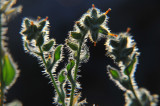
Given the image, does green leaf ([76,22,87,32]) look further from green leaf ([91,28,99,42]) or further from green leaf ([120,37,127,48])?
green leaf ([120,37,127,48])

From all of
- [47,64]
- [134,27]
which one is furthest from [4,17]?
[134,27]

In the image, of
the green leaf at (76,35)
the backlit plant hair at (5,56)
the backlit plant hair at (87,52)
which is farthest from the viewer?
the green leaf at (76,35)

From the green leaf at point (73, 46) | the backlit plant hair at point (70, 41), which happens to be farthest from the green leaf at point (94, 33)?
the green leaf at point (73, 46)

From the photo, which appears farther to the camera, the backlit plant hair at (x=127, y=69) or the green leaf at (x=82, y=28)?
the green leaf at (x=82, y=28)

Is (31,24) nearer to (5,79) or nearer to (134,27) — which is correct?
(5,79)

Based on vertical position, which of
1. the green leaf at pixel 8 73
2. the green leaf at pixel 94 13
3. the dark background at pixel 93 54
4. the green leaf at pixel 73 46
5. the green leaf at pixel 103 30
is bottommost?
the green leaf at pixel 8 73

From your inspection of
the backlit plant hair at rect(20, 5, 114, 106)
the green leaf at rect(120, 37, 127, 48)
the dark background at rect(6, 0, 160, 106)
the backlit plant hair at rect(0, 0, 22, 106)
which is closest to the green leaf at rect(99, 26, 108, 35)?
the backlit plant hair at rect(20, 5, 114, 106)

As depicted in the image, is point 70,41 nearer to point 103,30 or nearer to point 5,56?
point 103,30

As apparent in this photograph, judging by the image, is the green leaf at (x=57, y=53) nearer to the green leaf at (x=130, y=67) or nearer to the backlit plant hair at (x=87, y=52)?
the backlit plant hair at (x=87, y=52)

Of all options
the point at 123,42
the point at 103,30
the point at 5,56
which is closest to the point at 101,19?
the point at 103,30
